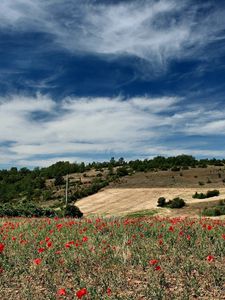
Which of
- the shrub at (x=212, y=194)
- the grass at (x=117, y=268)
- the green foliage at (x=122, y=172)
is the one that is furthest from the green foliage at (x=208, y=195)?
the grass at (x=117, y=268)

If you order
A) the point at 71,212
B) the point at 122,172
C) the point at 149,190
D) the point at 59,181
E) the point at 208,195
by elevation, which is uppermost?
the point at 122,172

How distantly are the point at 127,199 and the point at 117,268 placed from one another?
49974 millimetres

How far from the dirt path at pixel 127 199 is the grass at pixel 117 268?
38160mm

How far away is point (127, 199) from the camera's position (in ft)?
190

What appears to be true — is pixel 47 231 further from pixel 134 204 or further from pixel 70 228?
pixel 134 204

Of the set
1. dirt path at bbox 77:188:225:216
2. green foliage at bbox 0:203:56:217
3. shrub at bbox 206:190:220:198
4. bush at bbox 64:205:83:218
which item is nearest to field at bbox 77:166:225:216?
dirt path at bbox 77:188:225:216

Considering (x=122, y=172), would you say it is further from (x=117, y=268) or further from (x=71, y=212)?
(x=117, y=268)

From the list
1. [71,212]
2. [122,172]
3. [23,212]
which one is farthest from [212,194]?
[122,172]

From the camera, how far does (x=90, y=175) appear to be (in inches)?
3410

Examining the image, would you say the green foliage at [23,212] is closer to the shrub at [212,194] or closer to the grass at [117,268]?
the shrub at [212,194]

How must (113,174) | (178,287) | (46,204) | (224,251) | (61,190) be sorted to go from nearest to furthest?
(178,287) → (224,251) → (46,204) → (61,190) → (113,174)

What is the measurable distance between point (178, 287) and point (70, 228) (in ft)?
24.7

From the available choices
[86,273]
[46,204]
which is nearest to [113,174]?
[46,204]

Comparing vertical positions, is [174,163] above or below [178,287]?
above
